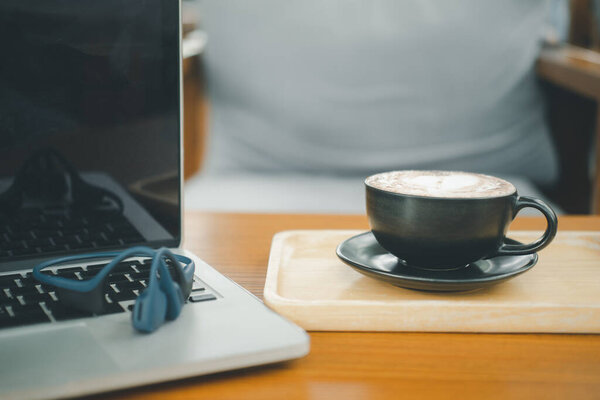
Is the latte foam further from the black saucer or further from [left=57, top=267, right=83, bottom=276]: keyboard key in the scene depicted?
[left=57, top=267, right=83, bottom=276]: keyboard key

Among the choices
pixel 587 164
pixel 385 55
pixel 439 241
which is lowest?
pixel 587 164

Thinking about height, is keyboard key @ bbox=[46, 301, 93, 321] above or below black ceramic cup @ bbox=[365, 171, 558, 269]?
below

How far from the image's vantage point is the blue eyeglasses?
41 centimetres

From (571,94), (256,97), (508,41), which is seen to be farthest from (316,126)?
(571,94)

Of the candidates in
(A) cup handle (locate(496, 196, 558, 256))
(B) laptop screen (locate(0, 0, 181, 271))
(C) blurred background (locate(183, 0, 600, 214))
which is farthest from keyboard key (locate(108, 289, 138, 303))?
(C) blurred background (locate(183, 0, 600, 214))

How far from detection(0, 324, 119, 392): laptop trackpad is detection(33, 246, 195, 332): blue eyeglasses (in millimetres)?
24

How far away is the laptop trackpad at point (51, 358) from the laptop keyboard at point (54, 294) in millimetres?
19

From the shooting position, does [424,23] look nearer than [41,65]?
No

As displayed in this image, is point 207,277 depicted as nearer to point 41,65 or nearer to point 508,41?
point 41,65

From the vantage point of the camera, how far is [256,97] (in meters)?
1.32

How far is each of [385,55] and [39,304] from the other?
100 cm

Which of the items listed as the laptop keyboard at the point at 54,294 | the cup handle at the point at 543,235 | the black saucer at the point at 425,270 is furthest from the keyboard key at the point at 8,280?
the cup handle at the point at 543,235

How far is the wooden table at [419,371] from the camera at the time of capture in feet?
1.23

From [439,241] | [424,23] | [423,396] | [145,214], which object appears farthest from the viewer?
[424,23]
